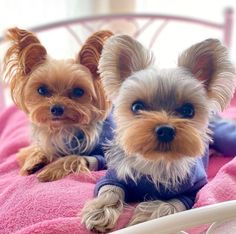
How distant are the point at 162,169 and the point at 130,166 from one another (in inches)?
3.4

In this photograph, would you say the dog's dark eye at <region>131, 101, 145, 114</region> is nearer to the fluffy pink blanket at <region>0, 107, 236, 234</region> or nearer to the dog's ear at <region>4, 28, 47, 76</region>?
the fluffy pink blanket at <region>0, 107, 236, 234</region>

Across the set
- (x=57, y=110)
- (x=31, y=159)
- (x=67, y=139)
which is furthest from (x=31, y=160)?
(x=57, y=110)

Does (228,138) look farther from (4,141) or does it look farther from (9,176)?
(4,141)

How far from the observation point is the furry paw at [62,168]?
4.75ft

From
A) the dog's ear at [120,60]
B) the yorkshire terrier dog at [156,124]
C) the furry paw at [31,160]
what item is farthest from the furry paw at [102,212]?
the furry paw at [31,160]

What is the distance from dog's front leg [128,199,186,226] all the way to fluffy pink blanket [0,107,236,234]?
3 centimetres

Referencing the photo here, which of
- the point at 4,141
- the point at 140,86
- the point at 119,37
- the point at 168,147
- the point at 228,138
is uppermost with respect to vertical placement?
the point at 119,37

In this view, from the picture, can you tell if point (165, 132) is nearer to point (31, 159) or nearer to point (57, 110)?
point (57, 110)

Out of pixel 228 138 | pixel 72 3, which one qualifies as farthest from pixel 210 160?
pixel 72 3

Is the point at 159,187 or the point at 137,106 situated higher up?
the point at 137,106

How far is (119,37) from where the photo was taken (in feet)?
3.88

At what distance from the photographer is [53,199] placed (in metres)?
1.26

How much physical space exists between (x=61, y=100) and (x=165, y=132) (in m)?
0.51

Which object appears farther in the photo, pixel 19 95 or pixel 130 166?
pixel 19 95
